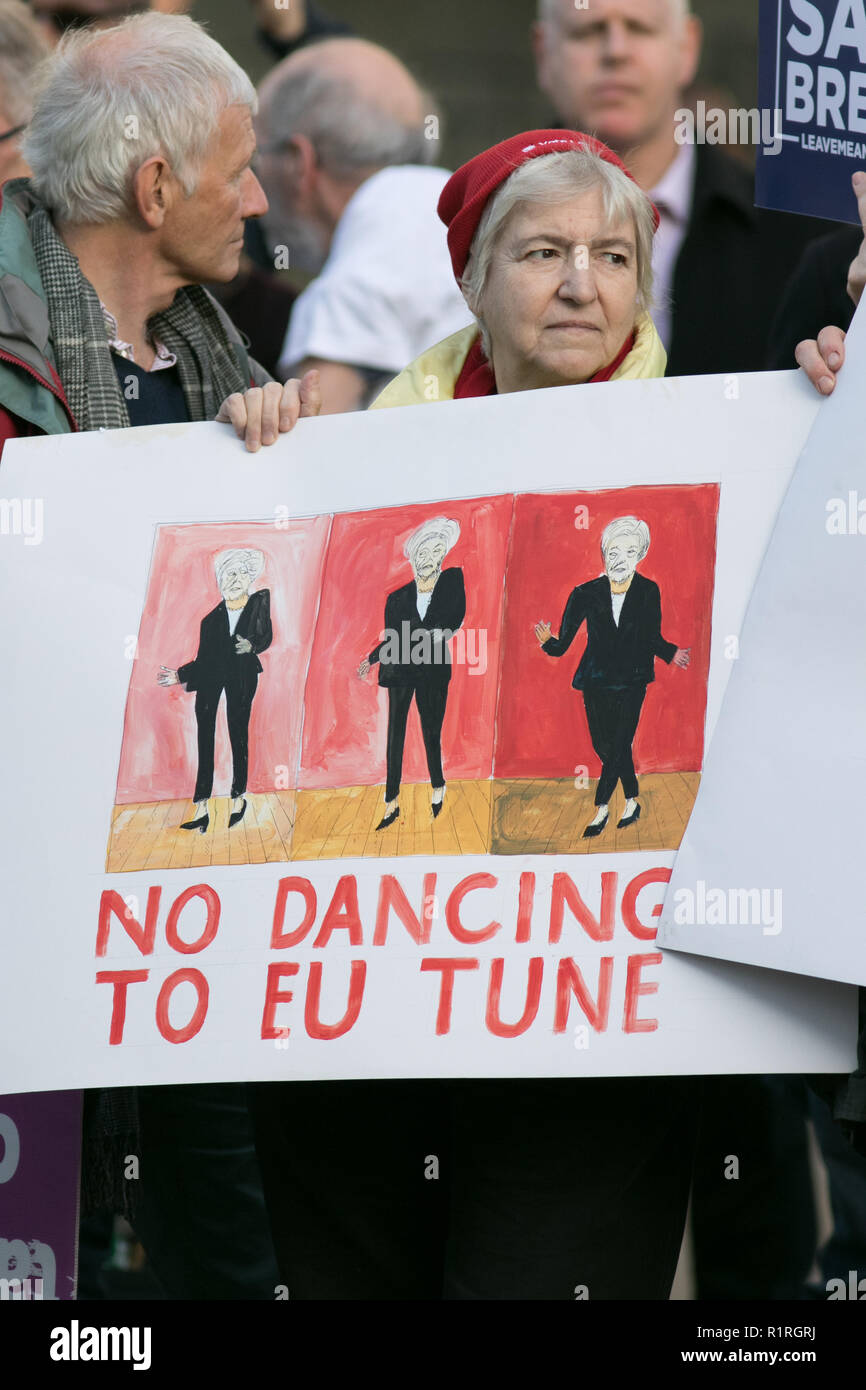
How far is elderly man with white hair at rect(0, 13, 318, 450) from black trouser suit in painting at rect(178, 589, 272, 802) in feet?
1.59

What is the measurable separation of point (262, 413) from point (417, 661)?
1.39ft

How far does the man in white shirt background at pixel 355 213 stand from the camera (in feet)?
12.5

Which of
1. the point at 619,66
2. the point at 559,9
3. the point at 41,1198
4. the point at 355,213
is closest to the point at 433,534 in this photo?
the point at 41,1198

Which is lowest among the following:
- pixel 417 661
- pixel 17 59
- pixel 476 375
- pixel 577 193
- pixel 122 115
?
pixel 417 661

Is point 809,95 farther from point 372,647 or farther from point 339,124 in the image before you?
point 339,124

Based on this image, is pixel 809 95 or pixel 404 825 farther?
pixel 809 95

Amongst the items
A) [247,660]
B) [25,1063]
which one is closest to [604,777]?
[247,660]

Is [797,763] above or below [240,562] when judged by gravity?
below

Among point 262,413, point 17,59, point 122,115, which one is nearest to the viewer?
point 262,413

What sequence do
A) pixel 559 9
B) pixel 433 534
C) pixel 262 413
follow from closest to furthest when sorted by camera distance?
1. pixel 433 534
2. pixel 262 413
3. pixel 559 9

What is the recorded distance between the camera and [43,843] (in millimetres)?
2012

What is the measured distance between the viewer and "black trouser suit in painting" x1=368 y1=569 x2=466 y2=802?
1.96 meters

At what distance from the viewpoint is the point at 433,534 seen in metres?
2.03
